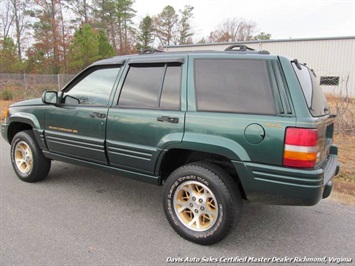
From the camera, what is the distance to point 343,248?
276 cm

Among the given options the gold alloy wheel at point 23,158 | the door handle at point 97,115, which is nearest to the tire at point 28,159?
the gold alloy wheel at point 23,158

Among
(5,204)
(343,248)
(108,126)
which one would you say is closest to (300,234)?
(343,248)

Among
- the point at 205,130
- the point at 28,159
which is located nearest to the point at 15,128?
the point at 28,159

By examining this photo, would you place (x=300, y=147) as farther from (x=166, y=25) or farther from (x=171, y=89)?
A: (x=166, y=25)

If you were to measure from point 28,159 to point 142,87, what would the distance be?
2.30 meters

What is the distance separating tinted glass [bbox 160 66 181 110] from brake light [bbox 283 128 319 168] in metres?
1.13

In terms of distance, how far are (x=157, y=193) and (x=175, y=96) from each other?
1626mm

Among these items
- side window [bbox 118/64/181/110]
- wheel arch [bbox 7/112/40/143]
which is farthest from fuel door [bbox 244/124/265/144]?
wheel arch [bbox 7/112/40/143]

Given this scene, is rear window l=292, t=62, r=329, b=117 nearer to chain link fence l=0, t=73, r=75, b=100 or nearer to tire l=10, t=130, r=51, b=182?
tire l=10, t=130, r=51, b=182

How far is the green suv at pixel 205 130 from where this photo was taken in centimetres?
241

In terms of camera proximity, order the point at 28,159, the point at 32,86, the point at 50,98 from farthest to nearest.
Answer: the point at 32,86 → the point at 28,159 → the point at 50,98

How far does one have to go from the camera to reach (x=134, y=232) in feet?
9.76

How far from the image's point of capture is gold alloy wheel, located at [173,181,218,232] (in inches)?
109

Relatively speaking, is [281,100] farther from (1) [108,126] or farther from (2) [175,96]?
(1) [108,126]
